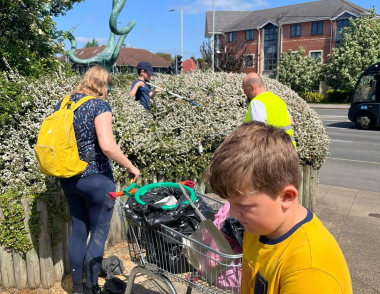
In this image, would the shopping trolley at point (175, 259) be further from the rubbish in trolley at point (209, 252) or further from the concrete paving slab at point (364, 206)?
the concrete paving slab at point (364, 206)

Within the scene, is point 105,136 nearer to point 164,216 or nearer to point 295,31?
point 164,216

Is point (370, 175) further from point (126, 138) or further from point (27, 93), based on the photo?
point (27, 93)

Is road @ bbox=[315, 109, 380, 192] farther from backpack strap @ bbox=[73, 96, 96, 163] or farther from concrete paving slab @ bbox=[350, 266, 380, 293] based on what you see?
backpack strap @ bbox=[73, 96, 96, 163]

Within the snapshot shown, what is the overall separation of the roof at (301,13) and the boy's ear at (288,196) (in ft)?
167

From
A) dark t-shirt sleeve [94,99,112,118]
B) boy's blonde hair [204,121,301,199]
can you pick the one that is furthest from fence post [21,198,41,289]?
boy's blonde hair [204,121,301,199]

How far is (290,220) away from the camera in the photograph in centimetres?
132

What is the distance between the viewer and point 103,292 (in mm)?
3506

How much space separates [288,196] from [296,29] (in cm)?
5529

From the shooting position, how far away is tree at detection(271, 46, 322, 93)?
4288 centimetres

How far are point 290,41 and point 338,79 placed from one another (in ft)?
48.8

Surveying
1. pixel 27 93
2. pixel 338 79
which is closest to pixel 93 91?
pixel 27 93

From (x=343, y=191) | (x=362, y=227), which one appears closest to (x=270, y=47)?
(x=343, y=191)

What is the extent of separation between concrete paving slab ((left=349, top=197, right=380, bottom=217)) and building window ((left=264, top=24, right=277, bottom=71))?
163 feet

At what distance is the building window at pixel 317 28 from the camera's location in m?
48.8
